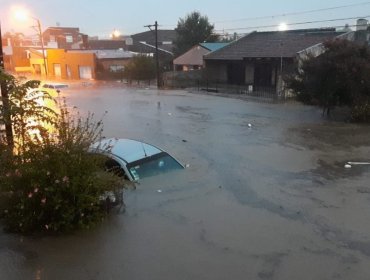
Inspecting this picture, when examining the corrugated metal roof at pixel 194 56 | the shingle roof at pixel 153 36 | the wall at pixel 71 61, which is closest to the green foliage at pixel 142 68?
the corrugated metal roof at pixel 194 56

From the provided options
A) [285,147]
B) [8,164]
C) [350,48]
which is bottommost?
[285,147]

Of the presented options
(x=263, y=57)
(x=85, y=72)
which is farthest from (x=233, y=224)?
(x=85, y=72)

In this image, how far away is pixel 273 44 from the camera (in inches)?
1353

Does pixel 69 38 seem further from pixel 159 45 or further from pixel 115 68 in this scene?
pixel 115 68

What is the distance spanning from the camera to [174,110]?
1024 inches

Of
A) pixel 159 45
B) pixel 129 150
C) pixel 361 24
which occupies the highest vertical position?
pixel 361 24

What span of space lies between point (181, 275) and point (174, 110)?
20.1 meters

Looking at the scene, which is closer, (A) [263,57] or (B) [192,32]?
(A) [263,57]

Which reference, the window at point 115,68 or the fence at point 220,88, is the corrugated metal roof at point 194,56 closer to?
the fence at point 220,88

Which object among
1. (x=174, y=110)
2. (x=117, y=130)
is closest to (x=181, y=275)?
(x=117, y=130)

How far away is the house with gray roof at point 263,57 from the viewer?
31.0 meters

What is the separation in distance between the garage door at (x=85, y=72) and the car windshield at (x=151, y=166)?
4792 cm

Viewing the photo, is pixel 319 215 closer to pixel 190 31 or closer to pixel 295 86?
pixel 295 86

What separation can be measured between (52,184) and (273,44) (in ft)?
98.5
